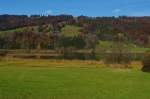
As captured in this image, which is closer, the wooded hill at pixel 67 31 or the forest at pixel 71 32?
the forest at pixel 71 32

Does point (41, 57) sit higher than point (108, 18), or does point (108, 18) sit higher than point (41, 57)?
point (108, 18)

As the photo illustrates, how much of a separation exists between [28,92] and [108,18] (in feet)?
293

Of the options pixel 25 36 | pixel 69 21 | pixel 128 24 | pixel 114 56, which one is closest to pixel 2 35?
pixel 25 36

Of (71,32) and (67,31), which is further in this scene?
Answer: (67,31)

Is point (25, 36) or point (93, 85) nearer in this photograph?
point (93, 85)

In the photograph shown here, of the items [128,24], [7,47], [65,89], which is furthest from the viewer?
[128,24]

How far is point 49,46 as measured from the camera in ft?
326

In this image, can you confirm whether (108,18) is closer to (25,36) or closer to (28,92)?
(25,36)

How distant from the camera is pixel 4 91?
22.4m

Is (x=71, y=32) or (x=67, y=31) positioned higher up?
(x=67, y=31)

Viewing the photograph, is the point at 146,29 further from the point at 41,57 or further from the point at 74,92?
the point at 74,92

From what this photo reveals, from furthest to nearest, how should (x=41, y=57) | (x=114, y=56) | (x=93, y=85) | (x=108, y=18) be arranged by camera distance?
(x=108, y=18) < (x=41, y=57) < (x=114, y=56) < (x=93, y=85)

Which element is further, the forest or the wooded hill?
the wooded hill

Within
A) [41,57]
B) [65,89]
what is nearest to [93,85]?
[65,89]
